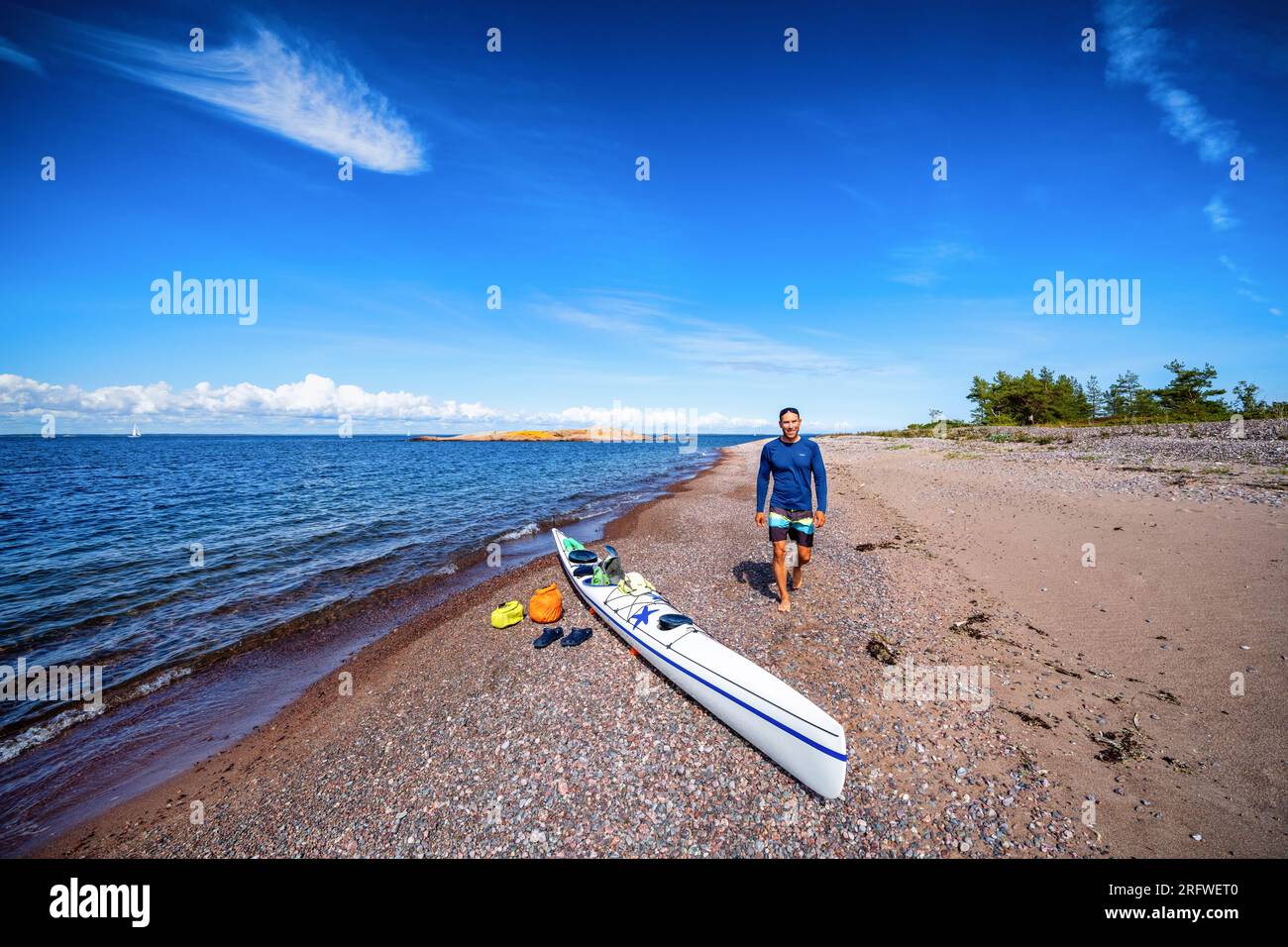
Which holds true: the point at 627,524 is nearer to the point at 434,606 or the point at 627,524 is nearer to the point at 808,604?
the point at 434,606

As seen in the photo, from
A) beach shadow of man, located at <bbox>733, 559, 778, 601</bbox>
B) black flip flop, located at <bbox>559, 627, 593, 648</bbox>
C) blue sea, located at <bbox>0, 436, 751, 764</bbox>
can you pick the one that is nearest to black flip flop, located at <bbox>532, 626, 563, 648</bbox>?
black flip flop, located at <bbox>559, 627, 593, 648</bbox>

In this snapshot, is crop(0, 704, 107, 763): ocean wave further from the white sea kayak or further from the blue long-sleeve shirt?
the blue long-sleeve shirt

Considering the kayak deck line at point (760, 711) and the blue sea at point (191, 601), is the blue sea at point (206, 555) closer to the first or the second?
the blue sea at point (191, 601)

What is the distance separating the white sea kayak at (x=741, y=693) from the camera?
4691mm

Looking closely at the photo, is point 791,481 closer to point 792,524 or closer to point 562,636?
point 792,524

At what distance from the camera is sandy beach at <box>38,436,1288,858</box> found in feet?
14.5

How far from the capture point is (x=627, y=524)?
69.9 feet

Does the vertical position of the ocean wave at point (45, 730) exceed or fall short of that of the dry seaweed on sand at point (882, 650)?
it falls short

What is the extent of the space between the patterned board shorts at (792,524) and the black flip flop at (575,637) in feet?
14.4

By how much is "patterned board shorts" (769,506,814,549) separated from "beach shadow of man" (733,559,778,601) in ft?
6.73

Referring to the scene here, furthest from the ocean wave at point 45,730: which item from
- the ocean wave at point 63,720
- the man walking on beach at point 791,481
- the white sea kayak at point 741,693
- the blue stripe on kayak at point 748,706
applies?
the man walking on beach at point 791,481

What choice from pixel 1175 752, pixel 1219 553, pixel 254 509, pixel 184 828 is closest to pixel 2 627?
pixel 184 828

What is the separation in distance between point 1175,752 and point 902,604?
4591 mm
